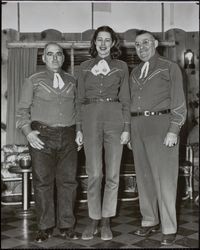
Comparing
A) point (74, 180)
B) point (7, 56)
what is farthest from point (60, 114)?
point (7, 56)

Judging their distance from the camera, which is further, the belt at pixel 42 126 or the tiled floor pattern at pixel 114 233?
the belt at pixel 42 126

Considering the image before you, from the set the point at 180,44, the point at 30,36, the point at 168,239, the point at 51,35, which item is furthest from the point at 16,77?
the point at 168,239

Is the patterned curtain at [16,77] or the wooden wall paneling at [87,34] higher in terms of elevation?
the wooden wall paneling at [87,34]

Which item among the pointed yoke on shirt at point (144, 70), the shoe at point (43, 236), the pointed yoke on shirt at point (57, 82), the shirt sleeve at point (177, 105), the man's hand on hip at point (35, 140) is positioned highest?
the pointed yoke on shirt at point (144, 70)

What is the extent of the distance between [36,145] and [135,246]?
1102mm

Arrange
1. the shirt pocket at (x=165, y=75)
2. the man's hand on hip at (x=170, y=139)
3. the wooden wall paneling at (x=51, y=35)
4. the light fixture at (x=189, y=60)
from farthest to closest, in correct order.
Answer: the wooden wall paneling at (x=51, y=35) → the light fixture at (x=189, y=60) → the shirt pocket at (x=165, y=75) → the man's hand on hip at (x=170, y=139)

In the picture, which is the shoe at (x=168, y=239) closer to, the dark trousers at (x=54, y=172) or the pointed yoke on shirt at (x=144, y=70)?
the dark trousers at (x=54, y=172)

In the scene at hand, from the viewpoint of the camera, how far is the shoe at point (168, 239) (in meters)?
2.97

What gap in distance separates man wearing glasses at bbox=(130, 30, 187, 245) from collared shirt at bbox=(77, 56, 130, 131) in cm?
7

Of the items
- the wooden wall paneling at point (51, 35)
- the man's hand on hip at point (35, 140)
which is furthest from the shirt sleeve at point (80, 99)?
the wooden wall paneling at point (51, 35)

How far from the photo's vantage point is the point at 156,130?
10.1ft

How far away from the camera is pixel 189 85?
6.59m

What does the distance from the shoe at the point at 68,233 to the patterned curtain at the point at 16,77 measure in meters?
3.46

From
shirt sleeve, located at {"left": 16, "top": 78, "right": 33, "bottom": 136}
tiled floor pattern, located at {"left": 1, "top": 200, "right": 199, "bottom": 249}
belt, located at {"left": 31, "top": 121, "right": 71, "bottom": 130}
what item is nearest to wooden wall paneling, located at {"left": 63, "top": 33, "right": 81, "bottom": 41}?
tiled floor pattern, located at {"left": 1, "top": 200, "right": 199, "bottom": 249}
